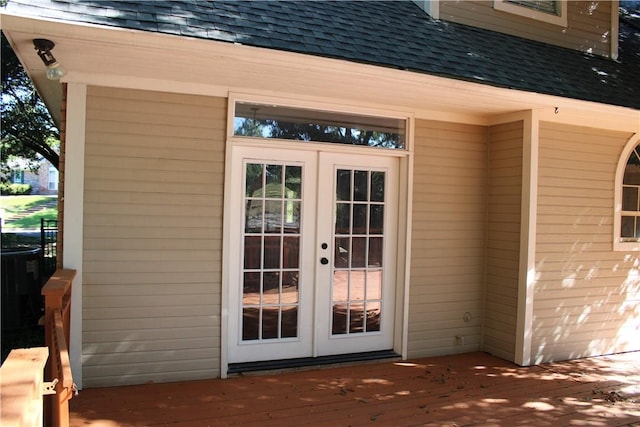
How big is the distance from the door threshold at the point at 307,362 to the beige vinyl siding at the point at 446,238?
33cm

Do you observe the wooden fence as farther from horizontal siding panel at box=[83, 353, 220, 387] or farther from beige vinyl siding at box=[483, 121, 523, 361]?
beige vinyl siding at box=[483, 121, 523, 361]

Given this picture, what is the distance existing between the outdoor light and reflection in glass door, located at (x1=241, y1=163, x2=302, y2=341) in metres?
1.60

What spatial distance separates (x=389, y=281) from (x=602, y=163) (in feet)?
8.59

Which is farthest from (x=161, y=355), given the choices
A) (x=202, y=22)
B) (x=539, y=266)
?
(x=539, y=266)

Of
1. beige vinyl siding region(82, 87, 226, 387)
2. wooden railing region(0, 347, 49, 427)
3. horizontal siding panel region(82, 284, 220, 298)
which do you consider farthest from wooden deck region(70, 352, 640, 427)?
wooden railing region(0, 347, 49, 427)

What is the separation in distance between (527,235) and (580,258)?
0.85 m

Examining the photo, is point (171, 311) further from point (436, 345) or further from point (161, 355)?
point (436, 345)

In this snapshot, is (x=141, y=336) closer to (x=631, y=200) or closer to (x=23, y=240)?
(x=631, y=200)

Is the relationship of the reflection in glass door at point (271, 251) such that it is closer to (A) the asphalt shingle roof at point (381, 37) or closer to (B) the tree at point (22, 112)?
(A) the asphalt shingle roof at point (381, 37)

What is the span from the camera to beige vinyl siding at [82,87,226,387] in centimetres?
375

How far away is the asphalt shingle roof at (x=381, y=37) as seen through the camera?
3115 millimetres

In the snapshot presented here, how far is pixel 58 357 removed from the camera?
2273 millimetres

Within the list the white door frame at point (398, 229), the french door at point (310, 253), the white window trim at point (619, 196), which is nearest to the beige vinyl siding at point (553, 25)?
the white window trim at point (619, 196)

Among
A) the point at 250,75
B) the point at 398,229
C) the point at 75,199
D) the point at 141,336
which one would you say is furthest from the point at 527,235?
the point at 75,199
